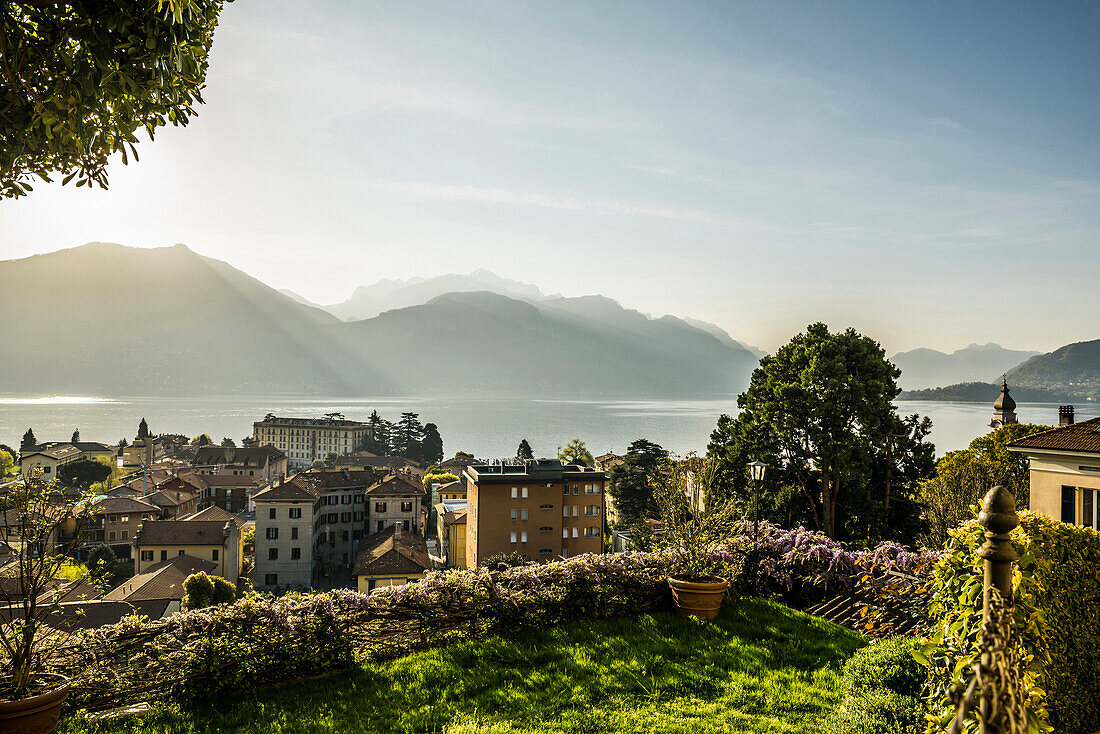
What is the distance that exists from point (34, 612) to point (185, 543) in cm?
3293

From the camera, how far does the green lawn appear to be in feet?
12.6

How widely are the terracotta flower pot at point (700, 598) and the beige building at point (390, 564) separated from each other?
59.9ft

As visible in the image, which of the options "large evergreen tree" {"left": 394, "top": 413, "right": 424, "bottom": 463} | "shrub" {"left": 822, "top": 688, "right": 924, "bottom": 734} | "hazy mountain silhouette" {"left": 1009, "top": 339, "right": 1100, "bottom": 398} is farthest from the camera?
"hazy mountain silhouette" {"left": 1009, "top": 339, "right": 1100, "bottom": 398}

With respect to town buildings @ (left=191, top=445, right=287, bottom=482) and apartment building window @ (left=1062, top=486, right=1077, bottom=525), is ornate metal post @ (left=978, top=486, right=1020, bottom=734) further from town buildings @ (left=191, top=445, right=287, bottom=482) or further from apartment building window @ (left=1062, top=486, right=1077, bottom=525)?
town buildings @ (left=191, top=445, right=287, bottom=482)

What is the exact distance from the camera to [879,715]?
3.12 metres

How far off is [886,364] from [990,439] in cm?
913

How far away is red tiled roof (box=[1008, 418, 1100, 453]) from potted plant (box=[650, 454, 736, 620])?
377 inches

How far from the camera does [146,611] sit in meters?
21.0

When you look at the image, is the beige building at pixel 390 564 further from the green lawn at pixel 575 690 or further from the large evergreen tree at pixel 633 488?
the green lawn at pixel 575 690

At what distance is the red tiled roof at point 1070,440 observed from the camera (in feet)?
38.7

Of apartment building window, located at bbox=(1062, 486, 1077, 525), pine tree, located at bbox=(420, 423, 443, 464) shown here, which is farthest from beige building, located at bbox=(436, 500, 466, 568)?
pine tree, located at bbox=(420, 423, 443, 464)

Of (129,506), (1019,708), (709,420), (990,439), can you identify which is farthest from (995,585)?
(709,420)

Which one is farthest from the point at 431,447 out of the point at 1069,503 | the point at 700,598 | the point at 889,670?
the point at 889,670

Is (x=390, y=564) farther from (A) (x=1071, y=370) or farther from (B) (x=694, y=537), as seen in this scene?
(A) (x=1071, y=370)
